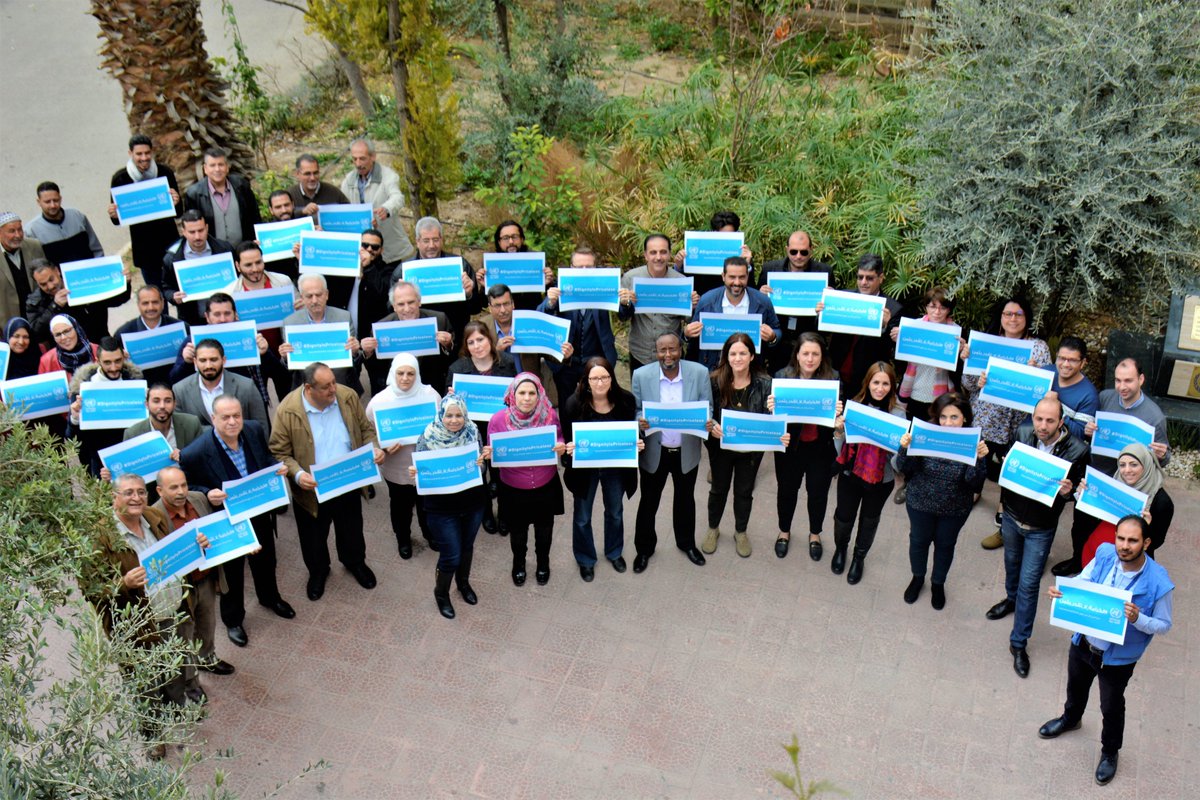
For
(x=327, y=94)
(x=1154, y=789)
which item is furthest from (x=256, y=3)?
(x=1154, y=789)

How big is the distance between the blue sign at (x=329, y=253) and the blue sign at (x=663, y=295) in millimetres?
2142

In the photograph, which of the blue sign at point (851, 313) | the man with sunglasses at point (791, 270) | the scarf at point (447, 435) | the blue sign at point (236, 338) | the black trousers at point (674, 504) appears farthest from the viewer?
the man with sunglasses at point (791, 270)

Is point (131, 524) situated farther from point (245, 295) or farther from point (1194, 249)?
point (1194, 249)

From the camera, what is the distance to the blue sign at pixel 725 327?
27.7ft

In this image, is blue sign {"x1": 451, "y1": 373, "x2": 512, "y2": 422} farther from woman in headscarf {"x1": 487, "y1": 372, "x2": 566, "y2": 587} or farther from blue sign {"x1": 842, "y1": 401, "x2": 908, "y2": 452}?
blue sign {"x1": 842, "y1": 401, "x2": 908, "y2": 452}

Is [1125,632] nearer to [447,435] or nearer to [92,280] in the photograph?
[447,435]

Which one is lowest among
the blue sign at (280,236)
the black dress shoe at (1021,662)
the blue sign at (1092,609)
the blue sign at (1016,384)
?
the black dress shoe at (1021,662)

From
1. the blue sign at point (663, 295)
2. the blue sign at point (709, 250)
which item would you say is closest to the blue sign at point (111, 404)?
the blue sign at point (663, 295)

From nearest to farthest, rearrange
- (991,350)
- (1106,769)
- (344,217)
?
(1106,769)
(991,350)
(344,217)

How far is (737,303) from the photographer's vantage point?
862 centimetres

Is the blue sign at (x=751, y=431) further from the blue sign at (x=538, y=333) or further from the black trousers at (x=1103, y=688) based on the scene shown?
the black trousers at (x=1103, y=688)

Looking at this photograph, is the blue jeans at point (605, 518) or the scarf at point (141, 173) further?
the scarf at point (141, 173)

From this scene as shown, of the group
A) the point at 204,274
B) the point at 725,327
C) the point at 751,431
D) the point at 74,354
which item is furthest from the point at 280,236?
the point at 751,431

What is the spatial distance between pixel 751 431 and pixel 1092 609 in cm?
234
